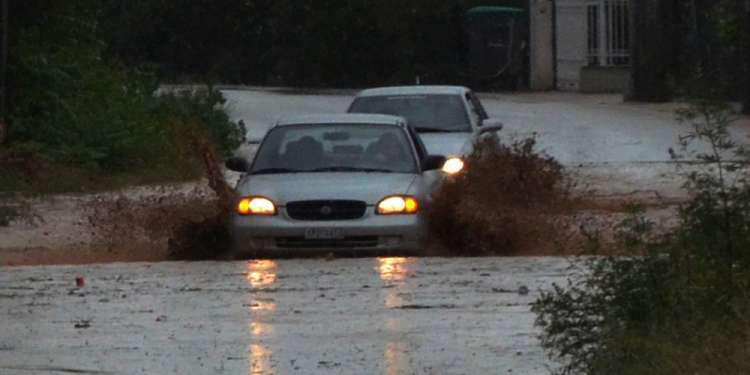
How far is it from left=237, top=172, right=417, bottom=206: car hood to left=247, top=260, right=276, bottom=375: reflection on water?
665mm

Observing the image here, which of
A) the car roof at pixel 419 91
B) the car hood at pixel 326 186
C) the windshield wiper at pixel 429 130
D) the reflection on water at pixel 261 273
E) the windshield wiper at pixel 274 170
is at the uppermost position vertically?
the car roof at pixel 419 91

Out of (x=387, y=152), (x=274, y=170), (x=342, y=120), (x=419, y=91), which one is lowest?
(x=274, y=170)

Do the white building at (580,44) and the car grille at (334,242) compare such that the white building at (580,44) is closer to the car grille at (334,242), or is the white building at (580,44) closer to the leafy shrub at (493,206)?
the leafy shrub at (493,206)

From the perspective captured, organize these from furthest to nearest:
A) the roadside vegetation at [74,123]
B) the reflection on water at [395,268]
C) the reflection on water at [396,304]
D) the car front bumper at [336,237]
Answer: the roadside vegetation at [74,123]
the car front bumper at [336,237]
the reflection on water at [395,268]
the reflection on water at [396,304]

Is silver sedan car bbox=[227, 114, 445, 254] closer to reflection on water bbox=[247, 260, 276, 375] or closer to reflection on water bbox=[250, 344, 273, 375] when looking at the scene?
reflection on water bbox=[247, 260, 276, 375]

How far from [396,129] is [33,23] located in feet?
38.4

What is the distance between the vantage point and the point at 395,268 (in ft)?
49.2

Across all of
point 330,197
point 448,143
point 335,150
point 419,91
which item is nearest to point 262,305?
point 330,197

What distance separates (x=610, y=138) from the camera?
31.6 meters

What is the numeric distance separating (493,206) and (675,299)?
29.2 ft

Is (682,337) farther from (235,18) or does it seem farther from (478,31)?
(235,18)

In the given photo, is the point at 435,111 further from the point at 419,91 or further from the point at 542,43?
the point at 542,43

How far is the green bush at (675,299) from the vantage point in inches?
341

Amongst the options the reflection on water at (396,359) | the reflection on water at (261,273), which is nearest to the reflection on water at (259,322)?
the reflection on water at (261,273)
